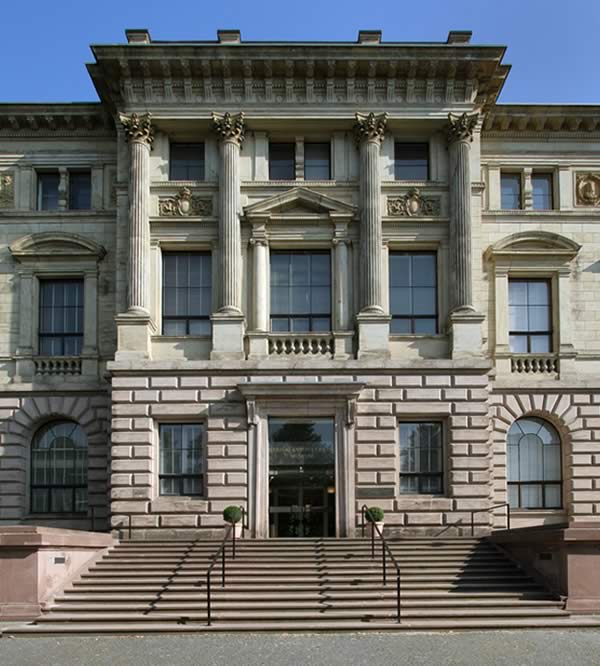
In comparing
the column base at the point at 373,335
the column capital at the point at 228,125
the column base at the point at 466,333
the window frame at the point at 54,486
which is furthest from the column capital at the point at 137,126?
the column base at the point at 466,333

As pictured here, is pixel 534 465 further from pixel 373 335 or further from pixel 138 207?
pixel 138 207

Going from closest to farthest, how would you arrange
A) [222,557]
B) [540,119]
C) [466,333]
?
[222,557] < [466,333] < [540,119]

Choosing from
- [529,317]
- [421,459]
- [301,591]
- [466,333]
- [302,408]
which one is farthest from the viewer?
[529,317]

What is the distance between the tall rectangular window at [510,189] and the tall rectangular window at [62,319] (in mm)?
13769

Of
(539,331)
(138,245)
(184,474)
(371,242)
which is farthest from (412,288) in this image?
(184,474)

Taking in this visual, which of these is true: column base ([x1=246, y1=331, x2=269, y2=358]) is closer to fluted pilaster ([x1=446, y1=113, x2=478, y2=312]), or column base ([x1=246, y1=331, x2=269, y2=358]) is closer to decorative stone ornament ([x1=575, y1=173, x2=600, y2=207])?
fluted pilaster ([x1=446, y1=113, x2=478, y2=312])

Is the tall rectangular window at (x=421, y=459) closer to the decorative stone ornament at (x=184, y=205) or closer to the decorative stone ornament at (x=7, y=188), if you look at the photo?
the decorative stone ornament at (x=184, y=205)

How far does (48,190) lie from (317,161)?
28.6 ft

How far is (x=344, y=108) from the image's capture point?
99.7 ft

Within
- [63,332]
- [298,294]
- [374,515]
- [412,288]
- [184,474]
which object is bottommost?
[374,515]

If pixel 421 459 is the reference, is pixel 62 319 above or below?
above

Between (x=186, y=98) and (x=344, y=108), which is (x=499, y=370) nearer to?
(x=344, y=108)

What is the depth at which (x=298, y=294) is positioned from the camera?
30.3m

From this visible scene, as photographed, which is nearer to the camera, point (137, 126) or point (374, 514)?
point (374, 514)
